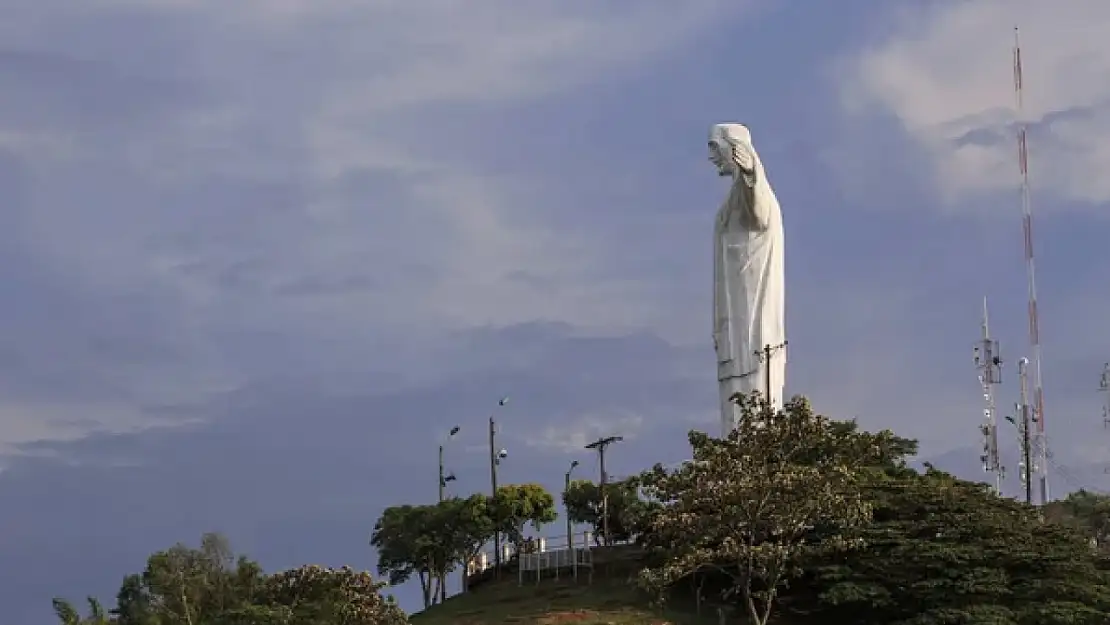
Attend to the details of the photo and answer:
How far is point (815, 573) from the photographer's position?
40781 millimetres

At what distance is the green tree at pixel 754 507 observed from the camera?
36438 mm

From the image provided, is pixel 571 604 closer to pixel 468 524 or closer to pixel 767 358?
pixel 767 358

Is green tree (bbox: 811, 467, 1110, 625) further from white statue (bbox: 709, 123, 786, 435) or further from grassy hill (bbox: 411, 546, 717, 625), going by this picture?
white statue (bbox: 709, 123, 786, 435)

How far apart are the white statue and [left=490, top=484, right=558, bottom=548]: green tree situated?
31.8ft

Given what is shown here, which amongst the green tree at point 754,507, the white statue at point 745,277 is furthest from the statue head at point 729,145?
the green tree at point 754,507

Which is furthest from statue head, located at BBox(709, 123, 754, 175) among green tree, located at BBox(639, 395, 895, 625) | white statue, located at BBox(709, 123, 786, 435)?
green tree, located at BBox(639, 395, 895, 625)

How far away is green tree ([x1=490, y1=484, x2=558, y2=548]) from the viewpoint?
5441cm

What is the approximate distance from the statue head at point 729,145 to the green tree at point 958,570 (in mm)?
11451

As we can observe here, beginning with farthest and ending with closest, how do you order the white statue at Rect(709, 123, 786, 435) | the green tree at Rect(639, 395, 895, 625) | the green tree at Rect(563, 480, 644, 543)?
the green tree at Rect(563, 480, 644, 543) < the white statue at Rect(709, 123, 786, 435) < the green tree at Rect(639, 395, 895, 625)

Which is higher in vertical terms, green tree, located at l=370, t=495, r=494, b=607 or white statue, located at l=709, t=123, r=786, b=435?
white statue, located at l=709, t=123, r=786, b=435

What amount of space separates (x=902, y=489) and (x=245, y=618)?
17.9m

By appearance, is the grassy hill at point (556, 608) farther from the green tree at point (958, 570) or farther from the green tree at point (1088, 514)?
the green tree at point (1088, 514)

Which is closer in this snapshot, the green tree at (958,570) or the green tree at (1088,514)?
the green tree at (958,570)

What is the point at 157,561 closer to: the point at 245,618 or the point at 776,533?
the point at 245,618
